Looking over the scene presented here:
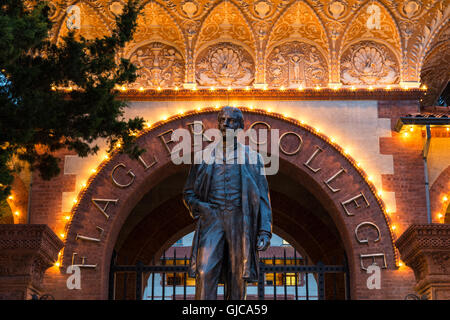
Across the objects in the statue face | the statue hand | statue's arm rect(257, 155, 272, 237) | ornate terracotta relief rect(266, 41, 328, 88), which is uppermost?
ornate terracotta relief rect(266, 41, 328, 88)

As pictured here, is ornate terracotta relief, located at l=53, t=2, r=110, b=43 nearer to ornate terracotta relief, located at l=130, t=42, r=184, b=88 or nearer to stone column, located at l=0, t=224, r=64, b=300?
ornate terracotta relief, located at l=130, t=42, r=184, b=88

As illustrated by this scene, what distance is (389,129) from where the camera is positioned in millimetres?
15875

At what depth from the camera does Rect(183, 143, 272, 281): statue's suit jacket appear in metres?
7.37

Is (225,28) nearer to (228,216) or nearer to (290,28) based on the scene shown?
(290,28)

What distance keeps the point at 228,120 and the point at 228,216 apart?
3.63ft

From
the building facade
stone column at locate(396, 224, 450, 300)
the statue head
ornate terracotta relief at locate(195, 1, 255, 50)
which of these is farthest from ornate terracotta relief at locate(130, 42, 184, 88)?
the statue head

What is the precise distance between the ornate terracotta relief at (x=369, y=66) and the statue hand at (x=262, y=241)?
9559mm

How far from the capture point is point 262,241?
24.3 feet

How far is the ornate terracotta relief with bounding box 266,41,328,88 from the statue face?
8.55 m

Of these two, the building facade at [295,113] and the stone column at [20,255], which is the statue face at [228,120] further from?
the building facade at [295,113]
